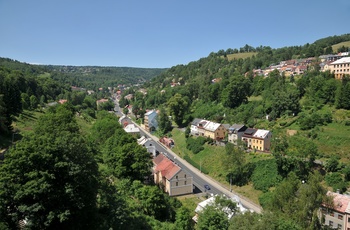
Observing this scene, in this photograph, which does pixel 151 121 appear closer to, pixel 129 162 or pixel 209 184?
pixel 209 184

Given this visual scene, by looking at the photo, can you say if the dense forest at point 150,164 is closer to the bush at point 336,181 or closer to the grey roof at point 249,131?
the bush at point 336,181

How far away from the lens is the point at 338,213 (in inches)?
1147

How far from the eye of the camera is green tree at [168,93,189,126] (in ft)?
238

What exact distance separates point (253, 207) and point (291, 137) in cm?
1489

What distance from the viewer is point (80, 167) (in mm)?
15906

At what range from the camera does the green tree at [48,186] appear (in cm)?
1377

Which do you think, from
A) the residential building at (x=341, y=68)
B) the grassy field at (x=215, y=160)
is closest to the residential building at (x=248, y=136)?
the grassy field at (x=215, y=160)

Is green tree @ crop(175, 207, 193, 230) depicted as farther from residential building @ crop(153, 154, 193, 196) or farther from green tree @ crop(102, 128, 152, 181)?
residential building @ crop(153, 154, 193, 196)

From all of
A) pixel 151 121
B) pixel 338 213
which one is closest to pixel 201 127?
pixel 151 121

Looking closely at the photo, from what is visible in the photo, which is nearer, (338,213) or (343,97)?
(338,213)

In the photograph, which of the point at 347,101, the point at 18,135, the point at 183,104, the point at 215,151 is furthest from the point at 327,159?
the point at 18,135

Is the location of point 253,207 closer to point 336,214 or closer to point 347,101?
point 336,214

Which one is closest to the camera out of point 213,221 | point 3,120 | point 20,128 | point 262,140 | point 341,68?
point 213,221

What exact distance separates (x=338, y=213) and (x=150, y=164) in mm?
22602
